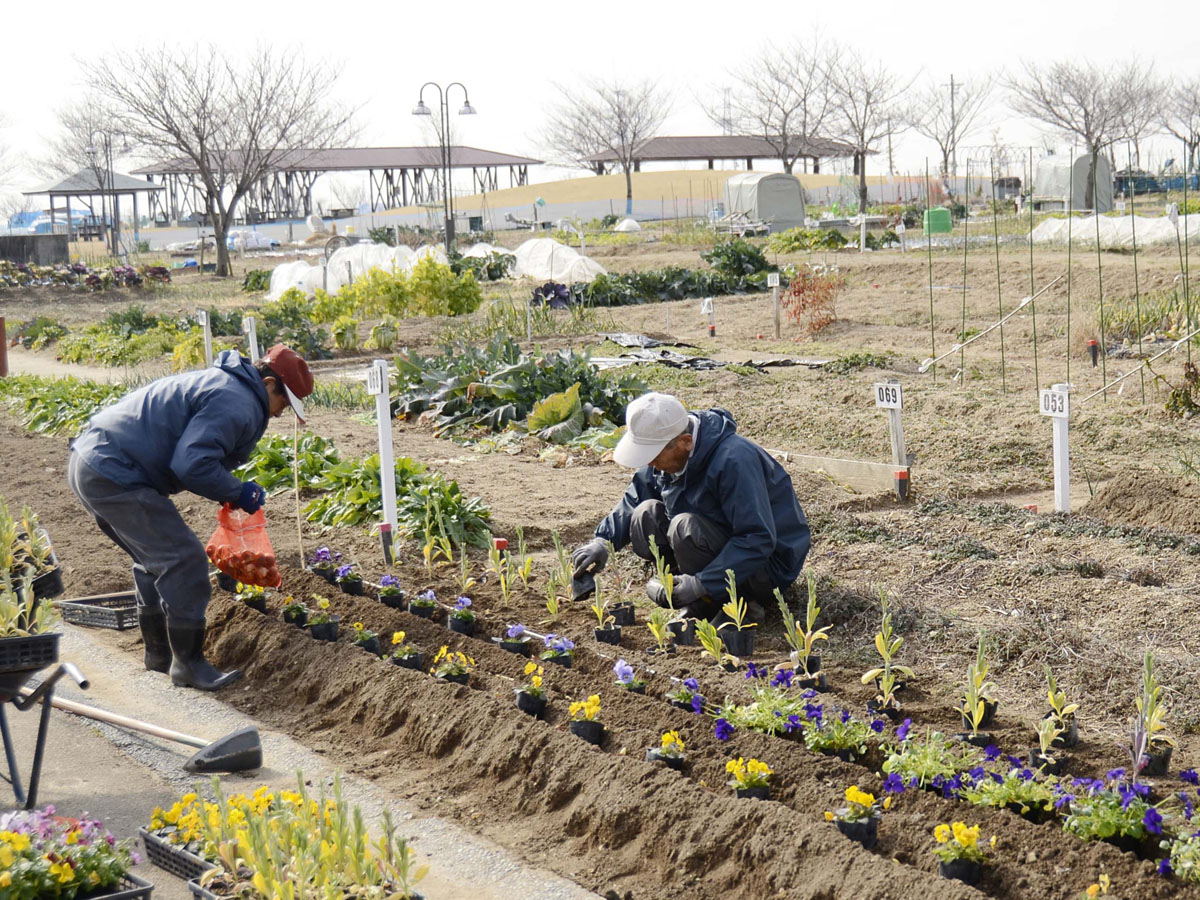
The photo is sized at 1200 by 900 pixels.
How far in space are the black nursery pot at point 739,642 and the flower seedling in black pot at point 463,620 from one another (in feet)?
3.67

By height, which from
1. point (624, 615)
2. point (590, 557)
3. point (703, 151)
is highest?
point (703, 151)

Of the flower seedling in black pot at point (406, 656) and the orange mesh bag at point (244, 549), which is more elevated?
the orange mesh bag at point (244, 549)

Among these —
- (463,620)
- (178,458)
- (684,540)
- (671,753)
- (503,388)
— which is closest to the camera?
(671,753)

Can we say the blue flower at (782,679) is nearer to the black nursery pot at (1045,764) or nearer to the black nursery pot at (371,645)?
the black nursery pot at (1045,764)

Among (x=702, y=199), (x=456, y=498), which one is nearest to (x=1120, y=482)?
(x=456, y=498)

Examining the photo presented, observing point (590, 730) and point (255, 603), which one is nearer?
point (590, 730)

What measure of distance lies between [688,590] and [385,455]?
2091mm

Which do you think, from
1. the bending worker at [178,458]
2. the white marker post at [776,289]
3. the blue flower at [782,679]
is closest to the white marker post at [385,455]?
the bending worker at [178,458]

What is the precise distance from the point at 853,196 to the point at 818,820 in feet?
185

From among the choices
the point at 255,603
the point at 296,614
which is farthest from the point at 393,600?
the point at 255,603

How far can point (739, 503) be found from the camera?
4.86m

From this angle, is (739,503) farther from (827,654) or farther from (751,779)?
(751,779)

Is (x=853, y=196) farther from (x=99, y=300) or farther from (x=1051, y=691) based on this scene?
(x=1051, y=691)

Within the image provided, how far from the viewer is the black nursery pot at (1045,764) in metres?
3.54
